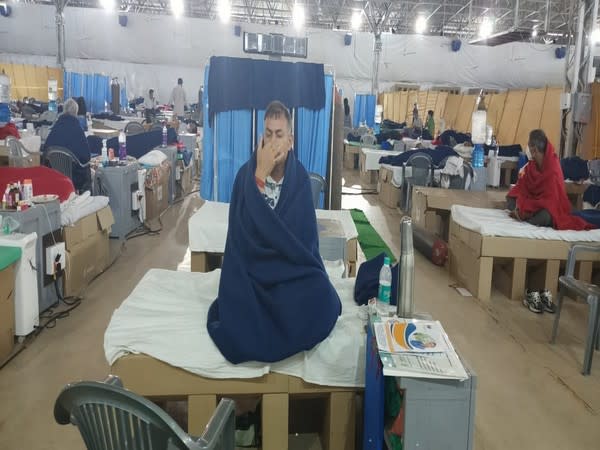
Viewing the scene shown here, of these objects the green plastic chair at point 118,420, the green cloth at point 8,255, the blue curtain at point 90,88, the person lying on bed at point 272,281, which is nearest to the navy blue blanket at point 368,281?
the person lying on bed at point 272,281

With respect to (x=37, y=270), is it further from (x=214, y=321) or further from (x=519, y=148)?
(x=519, y=148)

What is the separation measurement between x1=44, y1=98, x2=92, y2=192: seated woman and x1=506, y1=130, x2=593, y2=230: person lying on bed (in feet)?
14.1

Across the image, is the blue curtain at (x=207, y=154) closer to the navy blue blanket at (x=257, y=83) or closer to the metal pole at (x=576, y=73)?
the navy blue blanket at (x=257, y=83)

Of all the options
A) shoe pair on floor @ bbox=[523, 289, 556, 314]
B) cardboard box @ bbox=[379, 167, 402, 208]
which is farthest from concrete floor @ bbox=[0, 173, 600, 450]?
cardboard box @ bbox=[379, 167, 402, 208]

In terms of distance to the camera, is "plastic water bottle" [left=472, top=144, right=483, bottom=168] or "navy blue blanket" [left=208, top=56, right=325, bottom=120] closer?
"navy blue blanket" [left=208, top=56, right=325, bottom=120]

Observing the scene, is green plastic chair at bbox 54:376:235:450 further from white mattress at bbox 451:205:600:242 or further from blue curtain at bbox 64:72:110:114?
blue curtain at bbox 64:72:110:114

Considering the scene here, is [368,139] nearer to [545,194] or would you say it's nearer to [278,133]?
[545,194]

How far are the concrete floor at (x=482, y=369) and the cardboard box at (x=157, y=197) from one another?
177cm

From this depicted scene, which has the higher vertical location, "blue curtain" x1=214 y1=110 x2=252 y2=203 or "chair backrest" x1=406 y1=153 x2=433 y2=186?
"blue curtain" x1=214 y1=110 x2=252 y2=203

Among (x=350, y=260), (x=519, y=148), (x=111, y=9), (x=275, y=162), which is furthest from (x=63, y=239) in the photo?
(x=111, y=9)

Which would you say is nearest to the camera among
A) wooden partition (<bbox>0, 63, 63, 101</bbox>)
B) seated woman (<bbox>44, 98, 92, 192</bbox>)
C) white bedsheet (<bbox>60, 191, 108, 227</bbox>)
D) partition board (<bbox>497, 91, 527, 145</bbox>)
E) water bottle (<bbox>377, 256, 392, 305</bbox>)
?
water bottle (<bbox>377, 256, 392, 305</bbox>)

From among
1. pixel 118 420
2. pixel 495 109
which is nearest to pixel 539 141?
pixel 118 420

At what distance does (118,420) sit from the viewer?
1.49 m

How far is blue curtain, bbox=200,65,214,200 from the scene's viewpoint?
198 inches
